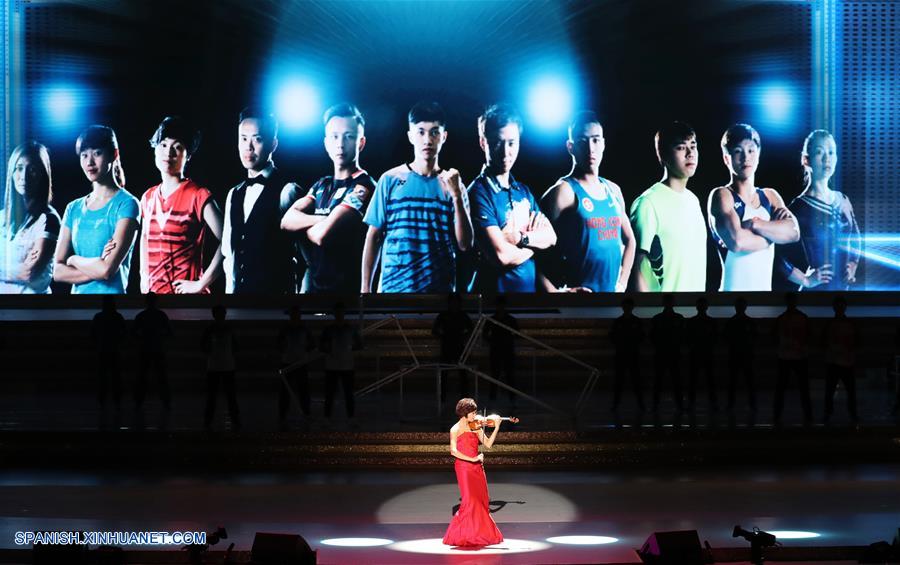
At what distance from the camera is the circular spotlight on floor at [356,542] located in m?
8.97

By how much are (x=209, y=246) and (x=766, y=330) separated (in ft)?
31.4

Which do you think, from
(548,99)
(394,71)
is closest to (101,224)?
(394,71)

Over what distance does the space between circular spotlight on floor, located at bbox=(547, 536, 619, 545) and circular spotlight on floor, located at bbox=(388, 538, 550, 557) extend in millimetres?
145

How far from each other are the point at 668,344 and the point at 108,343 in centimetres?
673

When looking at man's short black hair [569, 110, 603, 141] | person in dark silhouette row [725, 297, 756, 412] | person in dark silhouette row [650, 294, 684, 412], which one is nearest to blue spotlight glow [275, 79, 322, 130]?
man's short black hair [569, 110, 603, 141]

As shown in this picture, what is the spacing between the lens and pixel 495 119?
21.3 m

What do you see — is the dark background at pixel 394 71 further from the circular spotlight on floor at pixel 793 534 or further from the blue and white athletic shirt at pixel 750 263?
the circular spotlight on floor at pixel 793 534

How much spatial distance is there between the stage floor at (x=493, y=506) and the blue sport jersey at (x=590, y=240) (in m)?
9.06

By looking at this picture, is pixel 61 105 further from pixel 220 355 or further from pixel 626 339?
pixel 626 339

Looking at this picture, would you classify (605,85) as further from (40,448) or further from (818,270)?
(40,448)

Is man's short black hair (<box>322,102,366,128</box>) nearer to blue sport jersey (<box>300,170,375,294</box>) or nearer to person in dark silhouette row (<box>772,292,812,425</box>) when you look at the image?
blue sport jersey (<box>300,170,375,294</box>)

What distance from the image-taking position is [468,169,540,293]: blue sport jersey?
21.2 meters

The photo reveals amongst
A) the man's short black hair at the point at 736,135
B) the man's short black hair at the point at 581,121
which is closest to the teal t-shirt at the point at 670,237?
the man's short black hair at the point at 736,135

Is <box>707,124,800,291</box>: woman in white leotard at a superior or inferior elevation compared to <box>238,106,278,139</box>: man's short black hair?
inferior
